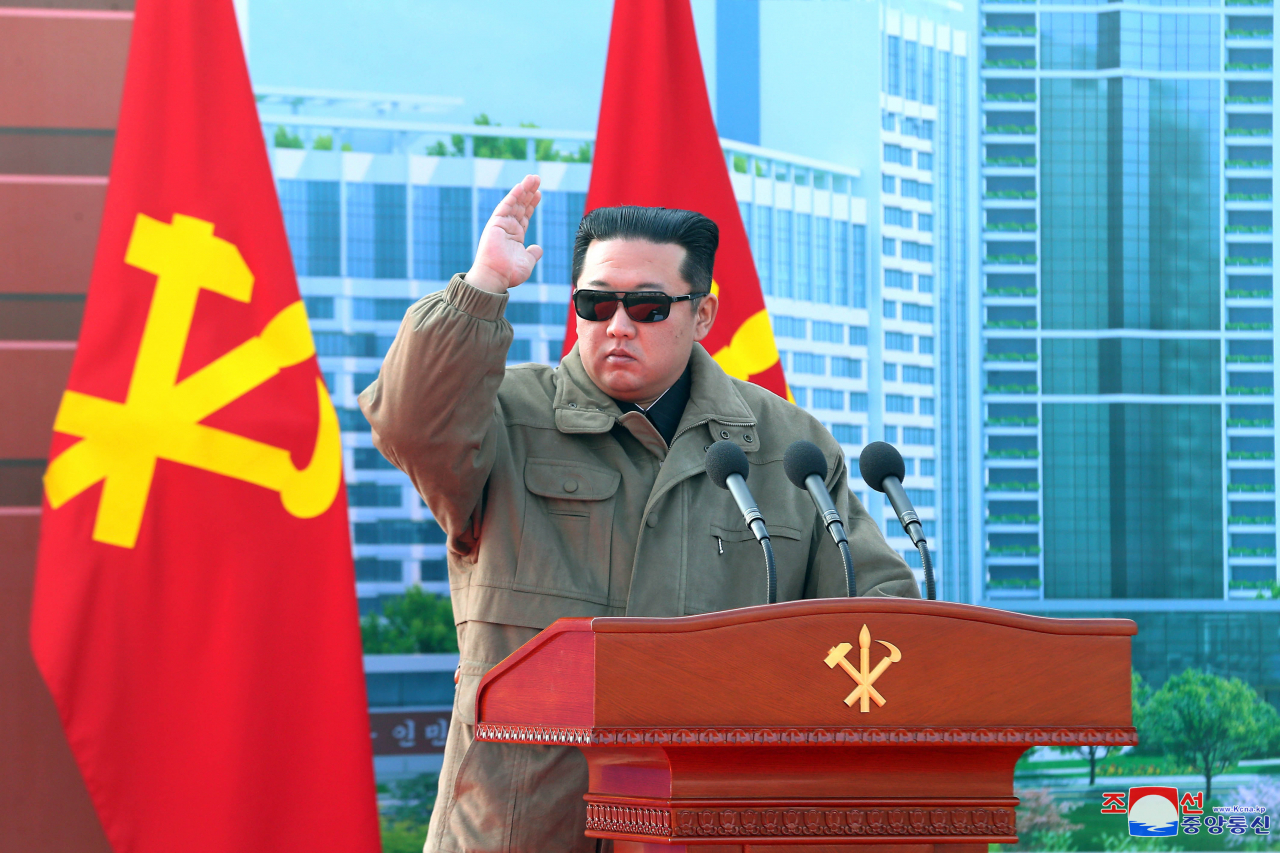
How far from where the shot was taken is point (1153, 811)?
312 cm

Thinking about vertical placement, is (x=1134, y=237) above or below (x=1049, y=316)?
above

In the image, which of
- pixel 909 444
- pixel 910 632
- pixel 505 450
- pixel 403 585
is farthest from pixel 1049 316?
pixel 910 632

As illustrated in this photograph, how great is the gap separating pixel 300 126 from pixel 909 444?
176 centimetres

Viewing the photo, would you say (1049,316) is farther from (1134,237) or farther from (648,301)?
(648,301)

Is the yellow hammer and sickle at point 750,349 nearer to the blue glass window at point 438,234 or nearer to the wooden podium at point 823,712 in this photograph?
the blue glass window at point 438,234

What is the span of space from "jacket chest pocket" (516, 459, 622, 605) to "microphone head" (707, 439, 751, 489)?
1.04 ft

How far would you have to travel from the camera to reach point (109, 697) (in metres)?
2.48

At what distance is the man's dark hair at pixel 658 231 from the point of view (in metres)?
1.73

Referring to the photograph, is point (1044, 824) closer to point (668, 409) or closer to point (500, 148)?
point (668, 409)

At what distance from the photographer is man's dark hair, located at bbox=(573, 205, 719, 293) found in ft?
5.67

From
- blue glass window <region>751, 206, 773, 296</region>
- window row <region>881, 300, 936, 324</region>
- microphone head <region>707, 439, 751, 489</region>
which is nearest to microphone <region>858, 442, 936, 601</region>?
microphone head <region>707, 439, 751, 489</region>

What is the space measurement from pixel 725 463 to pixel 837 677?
13.0 inches

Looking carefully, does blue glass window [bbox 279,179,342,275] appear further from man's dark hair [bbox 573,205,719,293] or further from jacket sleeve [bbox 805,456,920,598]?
jacket sleeve [bbox 805,456,920,598]

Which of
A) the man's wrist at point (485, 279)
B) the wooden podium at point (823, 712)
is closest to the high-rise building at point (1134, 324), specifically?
the man's wrist at point (485, 279)
